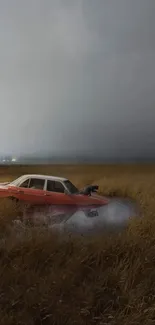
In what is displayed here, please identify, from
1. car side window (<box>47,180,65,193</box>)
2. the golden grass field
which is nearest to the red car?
car side window (<box>47,180,65,193</box>)

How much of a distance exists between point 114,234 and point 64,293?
5.26 feet

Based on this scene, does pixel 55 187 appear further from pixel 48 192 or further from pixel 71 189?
pixel 71 189

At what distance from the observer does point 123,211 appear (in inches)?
255

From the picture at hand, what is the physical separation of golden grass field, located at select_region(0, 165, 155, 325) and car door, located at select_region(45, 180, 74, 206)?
1.02 m

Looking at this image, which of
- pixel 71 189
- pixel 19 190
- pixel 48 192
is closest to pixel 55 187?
pixel 48 192

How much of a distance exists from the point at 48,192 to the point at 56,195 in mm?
188

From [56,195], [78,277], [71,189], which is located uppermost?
[71,189]

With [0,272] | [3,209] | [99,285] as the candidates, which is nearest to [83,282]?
[99,285]

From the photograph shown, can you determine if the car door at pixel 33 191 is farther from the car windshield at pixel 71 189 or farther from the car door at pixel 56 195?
the car windshield at pixel 71 189

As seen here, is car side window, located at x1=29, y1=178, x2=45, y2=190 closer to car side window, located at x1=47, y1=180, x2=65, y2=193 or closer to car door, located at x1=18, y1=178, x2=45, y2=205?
car door, located at x1=18, y1=178, x2=45, y2=205

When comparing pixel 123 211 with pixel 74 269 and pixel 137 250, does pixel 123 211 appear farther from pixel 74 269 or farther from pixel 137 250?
pixel 74 269

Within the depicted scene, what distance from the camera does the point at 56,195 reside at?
20.9ft

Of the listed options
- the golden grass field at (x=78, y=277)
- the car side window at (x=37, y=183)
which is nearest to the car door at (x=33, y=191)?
the car side window at (x=37, y=183)

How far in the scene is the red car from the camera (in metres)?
6.31
